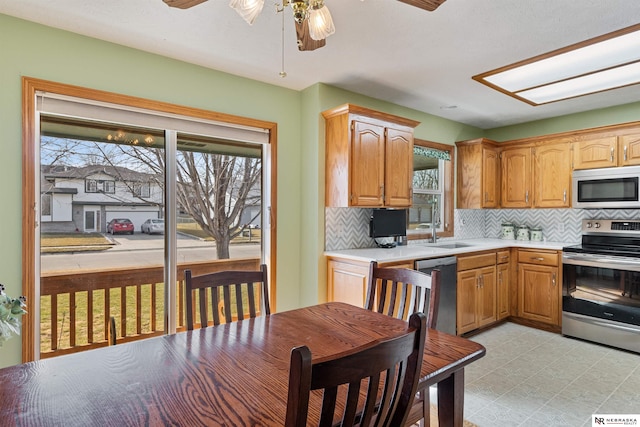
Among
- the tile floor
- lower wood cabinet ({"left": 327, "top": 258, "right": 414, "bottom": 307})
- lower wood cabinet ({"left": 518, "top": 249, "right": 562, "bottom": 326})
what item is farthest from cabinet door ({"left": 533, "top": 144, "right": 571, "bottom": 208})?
lower wood cabinet ({"left": 327, "top": 258, "right": 414, "bottom": 307})

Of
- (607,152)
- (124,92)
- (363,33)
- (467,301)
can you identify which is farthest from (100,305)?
(607,152)

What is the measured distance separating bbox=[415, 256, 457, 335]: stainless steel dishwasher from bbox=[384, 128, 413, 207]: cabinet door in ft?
2.15

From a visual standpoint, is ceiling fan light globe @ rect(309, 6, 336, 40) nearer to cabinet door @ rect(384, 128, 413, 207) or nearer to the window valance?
cabinet door @ rect(384, 128, 413, 207)

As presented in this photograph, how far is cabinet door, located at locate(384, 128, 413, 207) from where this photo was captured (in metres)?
3.38

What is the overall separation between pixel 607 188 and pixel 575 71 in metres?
1.49

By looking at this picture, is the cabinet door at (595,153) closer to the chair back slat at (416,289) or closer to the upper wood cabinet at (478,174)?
the upper wood cabinet at (478,174)

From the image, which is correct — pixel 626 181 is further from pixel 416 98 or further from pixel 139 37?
pixel 139 37

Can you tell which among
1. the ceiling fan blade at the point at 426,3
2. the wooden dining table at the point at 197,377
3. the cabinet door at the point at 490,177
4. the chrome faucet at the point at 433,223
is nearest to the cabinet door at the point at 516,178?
the cabinet door at the point at 490,177

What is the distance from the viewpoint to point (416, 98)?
12.1 ft

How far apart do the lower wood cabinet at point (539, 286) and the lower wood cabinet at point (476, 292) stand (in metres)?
0.41

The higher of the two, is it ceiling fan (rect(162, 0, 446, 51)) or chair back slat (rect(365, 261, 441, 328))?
ceiling fan (rect(162, 0, 446, 51))

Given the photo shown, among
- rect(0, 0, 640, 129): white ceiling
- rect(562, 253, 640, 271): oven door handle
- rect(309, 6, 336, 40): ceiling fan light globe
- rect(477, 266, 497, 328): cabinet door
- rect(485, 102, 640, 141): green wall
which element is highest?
rect(0, 0, 640, 129): white ceiling

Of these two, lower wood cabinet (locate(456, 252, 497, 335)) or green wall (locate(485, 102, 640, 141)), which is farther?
green wall (locate(485, 102, 640, 141))

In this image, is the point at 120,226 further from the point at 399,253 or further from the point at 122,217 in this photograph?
the point at 399,253
